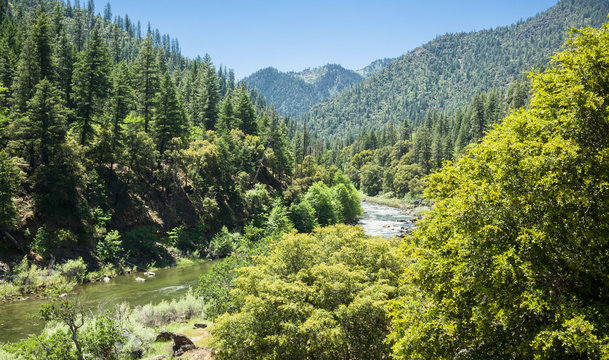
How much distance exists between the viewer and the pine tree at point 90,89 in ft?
138

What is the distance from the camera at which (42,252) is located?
32.4 metres

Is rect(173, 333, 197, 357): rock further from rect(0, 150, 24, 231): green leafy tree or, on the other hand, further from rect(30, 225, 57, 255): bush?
rect(30, 225, 57, 255): bush

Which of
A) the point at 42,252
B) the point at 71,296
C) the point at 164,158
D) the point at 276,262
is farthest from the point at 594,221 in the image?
the point at 164,158

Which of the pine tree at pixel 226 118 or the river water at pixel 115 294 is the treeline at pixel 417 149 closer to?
the pine tree at pixel 226 118

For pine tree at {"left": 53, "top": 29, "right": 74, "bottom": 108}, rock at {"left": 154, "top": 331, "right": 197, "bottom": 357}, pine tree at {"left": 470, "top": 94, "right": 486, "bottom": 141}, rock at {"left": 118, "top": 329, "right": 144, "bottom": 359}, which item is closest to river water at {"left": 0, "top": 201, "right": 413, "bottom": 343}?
rock at {"left": 118, "top": 329, "right": 144, "bottom": 359}

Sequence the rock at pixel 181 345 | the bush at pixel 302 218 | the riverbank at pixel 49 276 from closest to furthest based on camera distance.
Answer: the rock at pixel 181 345
the riverbank at pixel 49 276
the bush at pixel 302 218

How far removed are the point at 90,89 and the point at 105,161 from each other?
→ 9.31 metres

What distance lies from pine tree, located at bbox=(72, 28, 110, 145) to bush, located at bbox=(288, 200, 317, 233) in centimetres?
2938

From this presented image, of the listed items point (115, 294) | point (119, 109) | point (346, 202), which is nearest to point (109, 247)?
point (115, 294)

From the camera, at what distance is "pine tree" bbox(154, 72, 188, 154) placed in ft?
167

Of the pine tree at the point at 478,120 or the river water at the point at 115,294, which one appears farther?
the pine tree at the point at 478,120

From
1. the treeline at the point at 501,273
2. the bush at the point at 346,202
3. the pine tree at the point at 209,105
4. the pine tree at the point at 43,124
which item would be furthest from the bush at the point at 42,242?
the bush at the point at 346,202

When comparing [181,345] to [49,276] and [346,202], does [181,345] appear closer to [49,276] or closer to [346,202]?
[49,276]

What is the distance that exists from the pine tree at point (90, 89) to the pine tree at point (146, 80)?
620 centimetres
